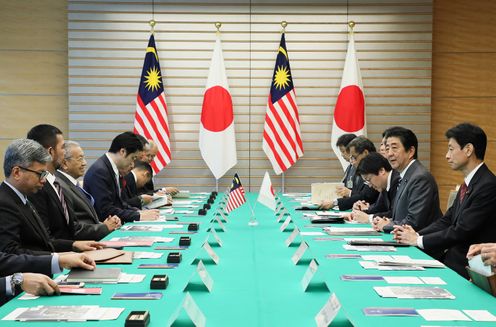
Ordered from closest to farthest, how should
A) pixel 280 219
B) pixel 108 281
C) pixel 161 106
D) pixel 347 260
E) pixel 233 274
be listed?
pixel 108 281 < pixel 233 274 < pixel 347 260 < pixel 280 219 < pixel 161 106

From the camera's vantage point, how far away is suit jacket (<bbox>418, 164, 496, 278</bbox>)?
3.41 m

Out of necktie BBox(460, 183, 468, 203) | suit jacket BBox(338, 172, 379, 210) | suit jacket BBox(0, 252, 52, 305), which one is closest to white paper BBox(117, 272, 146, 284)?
suit jacket BBox(0, 252, 52, 305)

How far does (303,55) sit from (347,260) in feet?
18.0

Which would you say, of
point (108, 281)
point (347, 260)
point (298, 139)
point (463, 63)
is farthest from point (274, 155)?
point (108, 281)

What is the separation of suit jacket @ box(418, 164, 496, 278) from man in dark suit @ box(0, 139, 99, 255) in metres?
2.15

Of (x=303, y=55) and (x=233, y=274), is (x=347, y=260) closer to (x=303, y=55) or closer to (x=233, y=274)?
(x=233, y=274)

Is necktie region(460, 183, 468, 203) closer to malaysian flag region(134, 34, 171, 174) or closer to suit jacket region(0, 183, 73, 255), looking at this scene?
suit jacket region(0, 183, 73, 255)

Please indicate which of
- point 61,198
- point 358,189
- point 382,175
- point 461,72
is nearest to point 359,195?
point 358,189

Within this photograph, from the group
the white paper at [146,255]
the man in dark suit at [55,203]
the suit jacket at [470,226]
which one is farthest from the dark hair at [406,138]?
the man in dark suit at [55,203]

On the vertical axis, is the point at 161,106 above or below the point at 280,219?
above

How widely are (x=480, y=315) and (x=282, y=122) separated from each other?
19.7ft

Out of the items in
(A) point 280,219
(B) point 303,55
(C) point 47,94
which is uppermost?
(B) point 303,55

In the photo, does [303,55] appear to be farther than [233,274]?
Yes

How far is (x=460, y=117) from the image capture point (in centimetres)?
806
